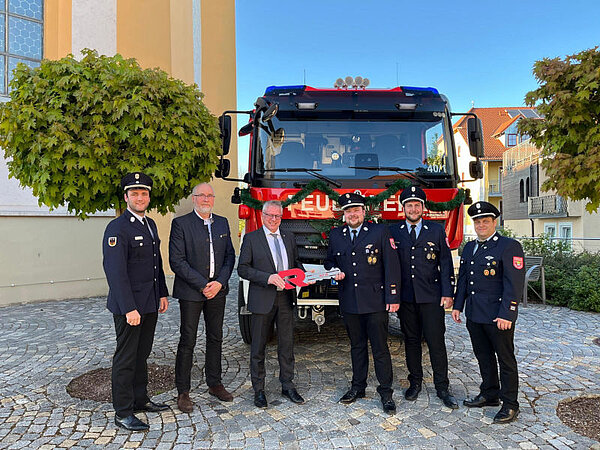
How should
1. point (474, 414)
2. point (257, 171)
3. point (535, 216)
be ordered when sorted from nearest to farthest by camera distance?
point (474, 414), point (257, 171), point (535, 216)

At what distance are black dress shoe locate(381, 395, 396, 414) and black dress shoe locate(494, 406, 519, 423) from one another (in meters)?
0.79

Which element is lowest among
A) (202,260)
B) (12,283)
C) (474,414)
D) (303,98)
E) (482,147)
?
(474,414)

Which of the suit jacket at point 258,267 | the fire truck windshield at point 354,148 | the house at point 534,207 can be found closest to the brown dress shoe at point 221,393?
the suit jacket at point 258,267

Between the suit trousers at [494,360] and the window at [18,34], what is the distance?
9744 mm

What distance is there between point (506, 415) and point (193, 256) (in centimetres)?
284

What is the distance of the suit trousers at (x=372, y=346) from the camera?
12.7 ft

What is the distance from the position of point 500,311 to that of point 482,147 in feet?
→ 7.77

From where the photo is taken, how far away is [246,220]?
502 centimetres

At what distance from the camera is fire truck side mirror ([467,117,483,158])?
202 inches

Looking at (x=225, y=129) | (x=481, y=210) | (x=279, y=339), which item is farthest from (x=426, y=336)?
(x=225, y=129)

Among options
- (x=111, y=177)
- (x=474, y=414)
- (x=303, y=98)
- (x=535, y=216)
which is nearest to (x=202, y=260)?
(x=111, y=177)

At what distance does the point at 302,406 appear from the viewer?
388 cm

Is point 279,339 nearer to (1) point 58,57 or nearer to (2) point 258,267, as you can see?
(2) point 258,267

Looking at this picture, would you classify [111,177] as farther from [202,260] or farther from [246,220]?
[246,220]
